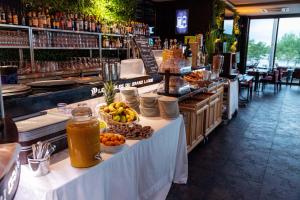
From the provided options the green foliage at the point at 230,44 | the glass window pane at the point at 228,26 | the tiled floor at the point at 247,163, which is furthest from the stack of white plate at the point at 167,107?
the glass window pane at the point at 228,26

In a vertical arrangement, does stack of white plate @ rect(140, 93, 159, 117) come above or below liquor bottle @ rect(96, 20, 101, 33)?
below

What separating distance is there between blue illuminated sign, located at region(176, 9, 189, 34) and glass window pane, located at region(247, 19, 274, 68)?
6.04 metres

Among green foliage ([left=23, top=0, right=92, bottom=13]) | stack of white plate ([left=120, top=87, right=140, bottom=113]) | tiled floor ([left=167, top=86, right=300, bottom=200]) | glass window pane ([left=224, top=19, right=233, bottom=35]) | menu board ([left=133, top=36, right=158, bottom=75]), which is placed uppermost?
glass window pane ([left=224, top=19, right=233, bottom=35])

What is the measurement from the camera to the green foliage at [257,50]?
42.2 feet

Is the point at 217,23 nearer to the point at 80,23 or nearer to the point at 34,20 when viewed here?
the point at 80,23

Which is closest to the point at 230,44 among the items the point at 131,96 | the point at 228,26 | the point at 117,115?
the point at 228,26

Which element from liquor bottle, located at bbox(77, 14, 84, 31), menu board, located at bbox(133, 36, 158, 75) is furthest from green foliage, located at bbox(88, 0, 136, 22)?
menu board, located at bbox(133, 36, 158, 75)

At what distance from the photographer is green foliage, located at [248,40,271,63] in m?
12.9

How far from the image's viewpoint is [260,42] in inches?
509

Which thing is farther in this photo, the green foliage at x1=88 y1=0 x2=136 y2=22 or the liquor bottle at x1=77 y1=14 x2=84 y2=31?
the green foliage at x1=88 y1=0 x2=136 y2=22

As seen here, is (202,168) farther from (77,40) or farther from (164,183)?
(77,40)

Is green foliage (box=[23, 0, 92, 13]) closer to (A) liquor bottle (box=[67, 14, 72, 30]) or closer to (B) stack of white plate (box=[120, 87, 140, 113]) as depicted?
(A) liquor bottle (box=[67, 14, 72, 30])

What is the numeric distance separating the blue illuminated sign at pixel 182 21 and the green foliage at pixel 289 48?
6.91m

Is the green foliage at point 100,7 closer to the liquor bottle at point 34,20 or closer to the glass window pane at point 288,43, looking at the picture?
the liquor bottle at point 34,20
